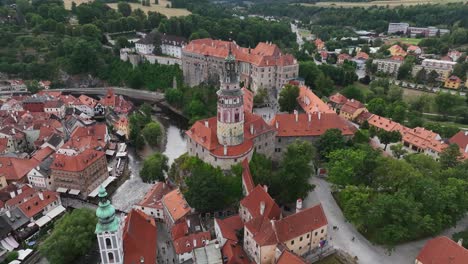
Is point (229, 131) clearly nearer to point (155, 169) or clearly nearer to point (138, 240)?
point (155, 169)

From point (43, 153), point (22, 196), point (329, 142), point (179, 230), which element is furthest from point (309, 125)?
point (43, 153)

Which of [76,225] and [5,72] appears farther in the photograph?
[5,72]

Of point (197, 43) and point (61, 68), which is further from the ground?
point (197, 43)

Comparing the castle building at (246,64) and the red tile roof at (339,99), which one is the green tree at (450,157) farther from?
the castle building at (246,64)

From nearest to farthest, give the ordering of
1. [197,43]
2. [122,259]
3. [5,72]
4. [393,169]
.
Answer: [122,259] → [393,169] → [197,43] → [5,72]

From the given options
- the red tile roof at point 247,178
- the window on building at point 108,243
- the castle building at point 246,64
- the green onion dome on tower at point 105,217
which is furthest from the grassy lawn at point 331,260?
the castle building at point 246,64

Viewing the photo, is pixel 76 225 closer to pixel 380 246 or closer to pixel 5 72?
pixel 380 246

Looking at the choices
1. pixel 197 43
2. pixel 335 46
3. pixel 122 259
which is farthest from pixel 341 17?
pixel 122 259

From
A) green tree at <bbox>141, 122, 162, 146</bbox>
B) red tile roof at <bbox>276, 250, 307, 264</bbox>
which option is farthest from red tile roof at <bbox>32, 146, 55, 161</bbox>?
red tile roof at <bbox>276, 250, 307, 264</bbox>
